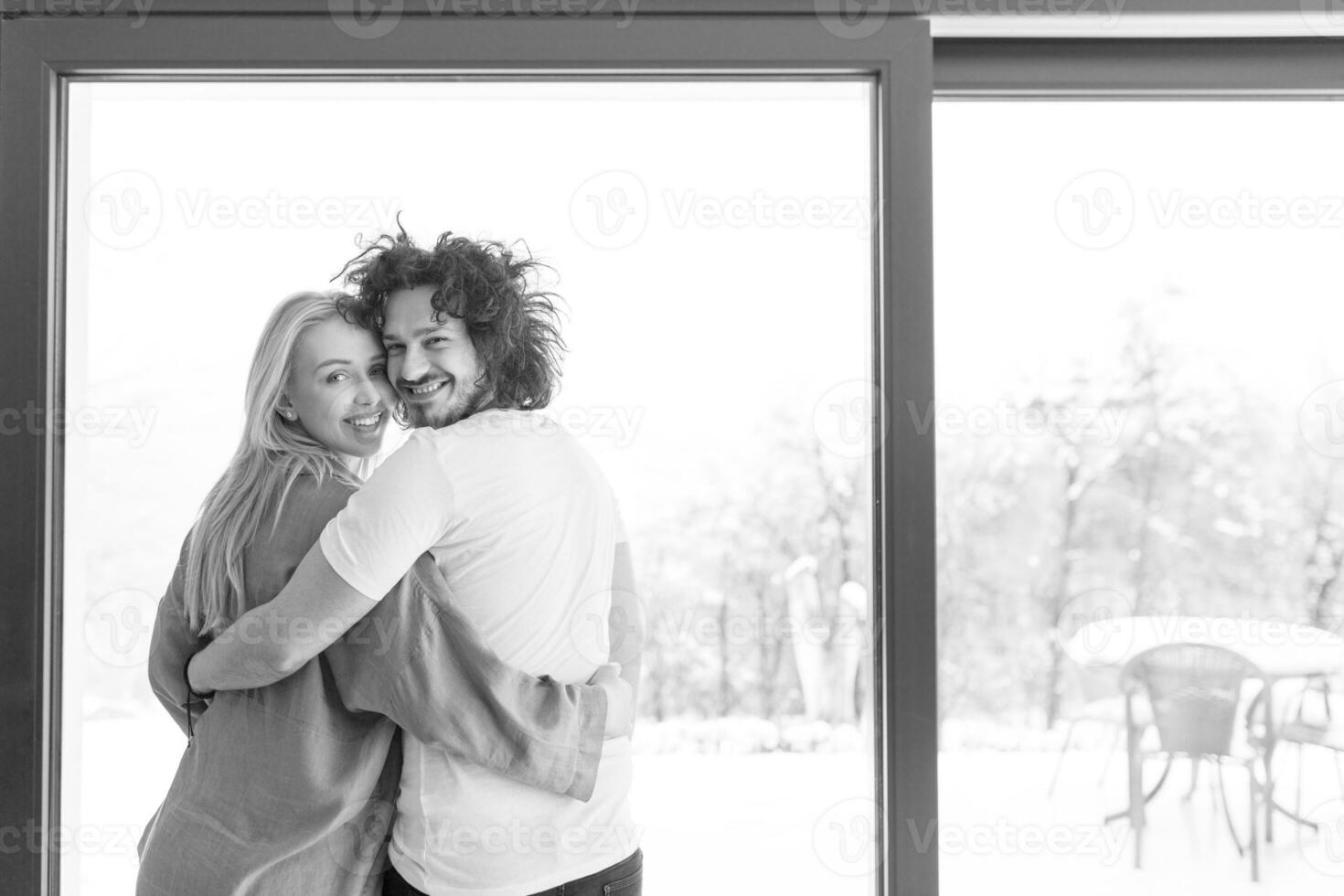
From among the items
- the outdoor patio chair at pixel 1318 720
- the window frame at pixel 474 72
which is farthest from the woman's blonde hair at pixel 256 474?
the outdoor patio chair at pixel 1318 720

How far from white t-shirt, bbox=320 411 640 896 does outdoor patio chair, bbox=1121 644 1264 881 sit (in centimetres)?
86

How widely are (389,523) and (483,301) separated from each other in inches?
13.0

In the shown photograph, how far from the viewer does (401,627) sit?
1.13m

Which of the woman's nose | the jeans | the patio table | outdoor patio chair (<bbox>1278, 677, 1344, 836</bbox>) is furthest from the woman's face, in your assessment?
outdoor patio chair (<bbox>1278, 677, 1344, 836</bbox>)

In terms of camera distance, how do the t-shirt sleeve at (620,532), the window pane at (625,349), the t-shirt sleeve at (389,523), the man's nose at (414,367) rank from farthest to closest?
the window pane at (625,349) < the t-shirt sleeve at (620,532) < the man's nose at (414,367) < the t-shirt sleeve at (389,523)

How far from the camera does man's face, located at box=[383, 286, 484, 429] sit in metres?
1.21

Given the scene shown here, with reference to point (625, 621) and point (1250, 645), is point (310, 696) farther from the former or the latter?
point (1250, 645)

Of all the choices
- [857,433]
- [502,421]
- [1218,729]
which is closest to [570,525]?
[502,421]

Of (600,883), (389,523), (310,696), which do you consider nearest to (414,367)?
(389,523)

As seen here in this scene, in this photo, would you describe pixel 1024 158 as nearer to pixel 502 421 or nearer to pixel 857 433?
pixel 857 433

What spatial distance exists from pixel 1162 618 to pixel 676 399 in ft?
2.86

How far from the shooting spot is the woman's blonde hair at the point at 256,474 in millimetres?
1202

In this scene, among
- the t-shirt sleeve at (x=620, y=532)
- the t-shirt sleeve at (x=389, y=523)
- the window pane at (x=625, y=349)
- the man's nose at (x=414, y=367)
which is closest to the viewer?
the t-shirt sleeve at (x=389, y=523)

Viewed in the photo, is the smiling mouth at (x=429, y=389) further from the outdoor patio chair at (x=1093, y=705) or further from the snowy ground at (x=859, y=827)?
the outdoor patio chair at (x=1093, y=705)
